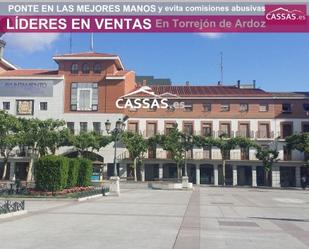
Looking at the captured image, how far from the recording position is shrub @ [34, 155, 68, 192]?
24.8 m

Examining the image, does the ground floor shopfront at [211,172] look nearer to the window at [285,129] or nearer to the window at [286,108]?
the window at [285,129]

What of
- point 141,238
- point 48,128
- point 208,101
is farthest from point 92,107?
point 141,238

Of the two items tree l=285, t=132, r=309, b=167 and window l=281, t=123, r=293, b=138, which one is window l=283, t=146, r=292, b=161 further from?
tree l=285, t=132, r=309, b=167

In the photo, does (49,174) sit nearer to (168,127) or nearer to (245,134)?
(168,127)

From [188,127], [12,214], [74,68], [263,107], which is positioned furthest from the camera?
[74,68]

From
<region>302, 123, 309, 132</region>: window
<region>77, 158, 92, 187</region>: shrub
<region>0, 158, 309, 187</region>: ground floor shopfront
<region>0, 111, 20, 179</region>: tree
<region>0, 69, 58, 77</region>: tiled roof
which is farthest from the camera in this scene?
<region>0, 69, 58, 77</region>: tiled roof

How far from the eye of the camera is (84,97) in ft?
197

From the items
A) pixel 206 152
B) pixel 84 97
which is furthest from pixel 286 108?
pixel 84 97

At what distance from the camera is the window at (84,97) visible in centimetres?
5984

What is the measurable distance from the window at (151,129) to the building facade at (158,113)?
0.42 feet

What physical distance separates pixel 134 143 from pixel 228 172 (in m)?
13.1

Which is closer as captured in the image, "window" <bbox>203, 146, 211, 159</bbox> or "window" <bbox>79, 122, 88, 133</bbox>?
"window" <bbox>203, 146, 211, 159</bbox>

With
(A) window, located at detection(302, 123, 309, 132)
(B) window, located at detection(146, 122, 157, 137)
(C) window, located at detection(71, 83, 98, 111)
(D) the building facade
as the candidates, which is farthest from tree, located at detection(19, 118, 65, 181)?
(A) window, located at detection(302, 123, 309, 132)

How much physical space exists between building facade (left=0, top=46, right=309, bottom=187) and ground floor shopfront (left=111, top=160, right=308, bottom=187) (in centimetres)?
12
